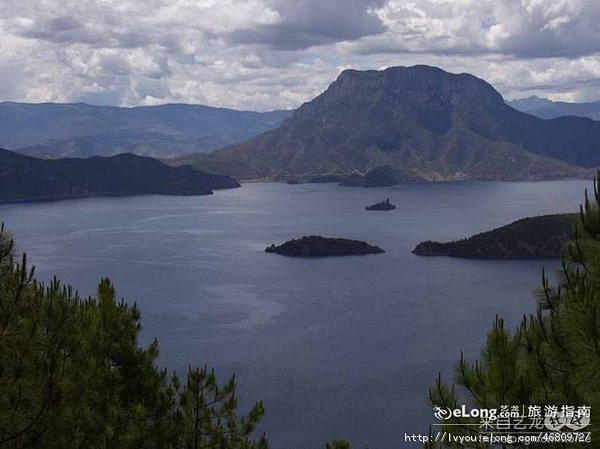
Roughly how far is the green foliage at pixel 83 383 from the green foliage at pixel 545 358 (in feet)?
31.8

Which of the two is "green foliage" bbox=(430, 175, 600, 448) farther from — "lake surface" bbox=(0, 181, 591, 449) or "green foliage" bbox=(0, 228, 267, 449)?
"lake surface" bbox=(0, 181, 591, 449)

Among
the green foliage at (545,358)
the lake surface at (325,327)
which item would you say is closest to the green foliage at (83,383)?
the green foliage at (545,358)

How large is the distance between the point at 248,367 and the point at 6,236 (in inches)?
3569

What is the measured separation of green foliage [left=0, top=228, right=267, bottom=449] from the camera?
15297 mm

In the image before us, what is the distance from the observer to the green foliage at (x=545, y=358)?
44.2 feet

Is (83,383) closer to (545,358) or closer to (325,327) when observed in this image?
(545,358)

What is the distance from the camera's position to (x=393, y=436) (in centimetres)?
7756

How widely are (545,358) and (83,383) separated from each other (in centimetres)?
1467

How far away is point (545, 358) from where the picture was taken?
1464cm

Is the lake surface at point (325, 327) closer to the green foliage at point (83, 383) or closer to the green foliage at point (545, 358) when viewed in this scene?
the green foliage at point (83, 383)

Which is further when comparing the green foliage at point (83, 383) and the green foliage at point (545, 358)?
the green foliage at point (83, 383)

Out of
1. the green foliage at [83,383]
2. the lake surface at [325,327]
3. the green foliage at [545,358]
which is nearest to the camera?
the green foliage at [545,358]

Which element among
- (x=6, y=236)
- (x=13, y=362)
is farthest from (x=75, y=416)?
(x=6, y=236)

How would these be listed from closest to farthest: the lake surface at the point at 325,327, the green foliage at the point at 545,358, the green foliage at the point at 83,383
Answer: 1. the green foliage at the point at 545,358
2. the green foliage at the point at 83,383
3. the lake surface at the point at 325,327
